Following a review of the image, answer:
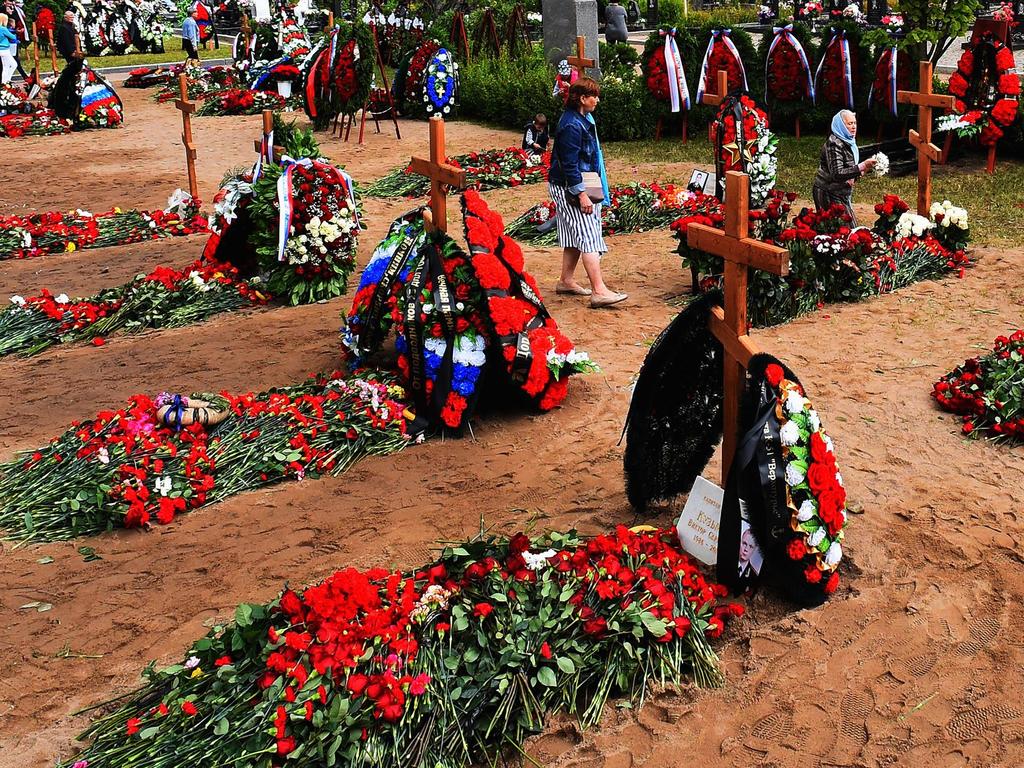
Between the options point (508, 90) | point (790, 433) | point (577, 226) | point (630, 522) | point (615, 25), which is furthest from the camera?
point (615, 25)

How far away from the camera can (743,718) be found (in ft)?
13.8

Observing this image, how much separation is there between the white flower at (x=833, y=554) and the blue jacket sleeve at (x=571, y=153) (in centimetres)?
480

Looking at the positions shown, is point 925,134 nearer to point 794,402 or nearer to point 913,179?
point 913,179

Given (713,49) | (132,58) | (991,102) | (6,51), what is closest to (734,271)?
(991,102)

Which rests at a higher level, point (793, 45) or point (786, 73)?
point (793, 45)

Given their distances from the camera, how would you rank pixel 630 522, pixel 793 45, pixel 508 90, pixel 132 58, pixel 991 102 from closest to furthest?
pixel 630 522 < pixel 991 102 < pixel 793 45 < pixel 508 90 < pixel 132 58

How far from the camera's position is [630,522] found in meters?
5.62

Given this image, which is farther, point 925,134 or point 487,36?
point 487,36

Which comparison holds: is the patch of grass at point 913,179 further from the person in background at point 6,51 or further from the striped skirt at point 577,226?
the person in background at point 6,51

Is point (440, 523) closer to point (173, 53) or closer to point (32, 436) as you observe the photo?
point (32, 436)

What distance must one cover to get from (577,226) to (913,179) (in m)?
6.02

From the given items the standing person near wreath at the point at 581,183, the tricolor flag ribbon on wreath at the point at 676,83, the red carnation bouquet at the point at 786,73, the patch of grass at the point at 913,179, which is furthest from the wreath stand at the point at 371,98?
the standing person near wreath at the point at 581,183

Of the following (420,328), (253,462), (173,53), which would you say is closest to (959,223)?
(420,328)

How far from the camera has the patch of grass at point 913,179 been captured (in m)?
10.9
